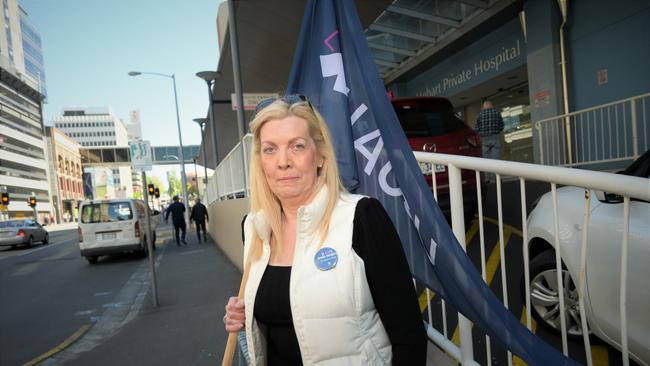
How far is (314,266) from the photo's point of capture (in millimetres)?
1379

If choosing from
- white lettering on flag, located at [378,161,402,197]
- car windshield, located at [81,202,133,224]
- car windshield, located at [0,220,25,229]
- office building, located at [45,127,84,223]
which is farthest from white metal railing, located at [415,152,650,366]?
office building, located at [45,127,84,223]

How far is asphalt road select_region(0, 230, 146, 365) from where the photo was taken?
15.8ft

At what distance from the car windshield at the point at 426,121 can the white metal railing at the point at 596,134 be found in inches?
133

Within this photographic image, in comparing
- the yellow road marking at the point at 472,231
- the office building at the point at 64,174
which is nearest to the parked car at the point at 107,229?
the yellow road marking at the point at 472,231

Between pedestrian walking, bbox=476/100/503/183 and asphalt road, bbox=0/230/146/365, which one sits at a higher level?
pedestrian walking, bbox=476/100/503/183

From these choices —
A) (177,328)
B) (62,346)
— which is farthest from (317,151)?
(62,346)

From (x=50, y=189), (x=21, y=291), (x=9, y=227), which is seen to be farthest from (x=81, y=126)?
(x=21, y=291)

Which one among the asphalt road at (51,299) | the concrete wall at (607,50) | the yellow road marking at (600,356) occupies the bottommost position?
the asphalt road at (51,299)

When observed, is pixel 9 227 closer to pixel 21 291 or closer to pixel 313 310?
pixel 21 291

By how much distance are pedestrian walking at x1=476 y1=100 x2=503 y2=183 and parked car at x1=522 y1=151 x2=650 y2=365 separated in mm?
6894

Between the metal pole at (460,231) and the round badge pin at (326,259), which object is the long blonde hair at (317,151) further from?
the metal pole at (460,231)

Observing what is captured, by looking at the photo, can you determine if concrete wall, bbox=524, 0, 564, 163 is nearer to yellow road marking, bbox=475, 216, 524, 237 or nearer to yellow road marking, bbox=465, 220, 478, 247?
yellow road marking, bbox=475, 216, 524, 237

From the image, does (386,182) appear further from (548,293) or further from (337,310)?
(548,293)

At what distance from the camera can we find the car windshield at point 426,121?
5.05 m
